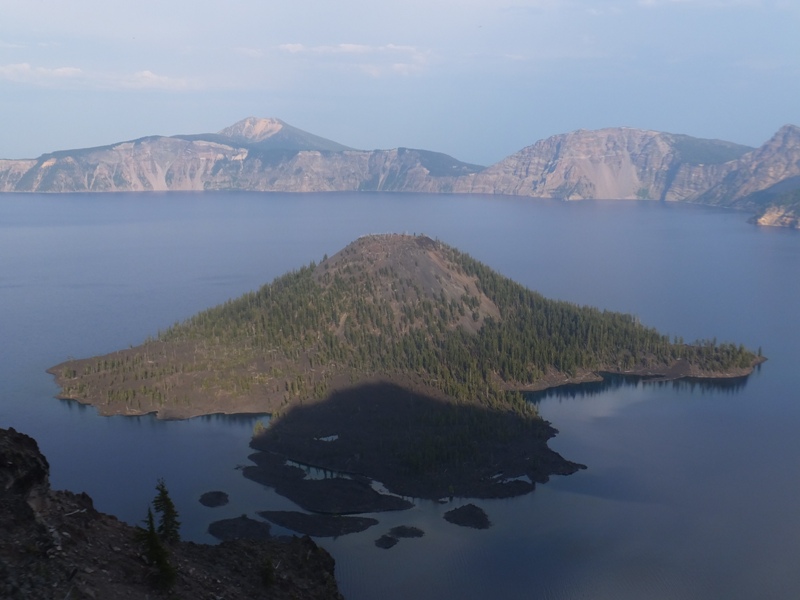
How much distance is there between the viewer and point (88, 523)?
2903 cm

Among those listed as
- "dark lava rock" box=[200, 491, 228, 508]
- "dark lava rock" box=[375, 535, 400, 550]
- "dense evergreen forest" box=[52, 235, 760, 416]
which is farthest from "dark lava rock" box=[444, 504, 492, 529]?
"dense evergreen forest" box=[52, 235, 760, 416]

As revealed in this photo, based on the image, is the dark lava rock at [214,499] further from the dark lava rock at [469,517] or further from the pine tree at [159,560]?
the pine tree at [159,560]

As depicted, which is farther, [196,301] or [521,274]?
[521,274]

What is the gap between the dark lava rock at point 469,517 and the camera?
5453cm

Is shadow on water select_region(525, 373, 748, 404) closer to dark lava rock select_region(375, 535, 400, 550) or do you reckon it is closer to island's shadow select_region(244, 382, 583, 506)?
island's shadow select_region(244, 382, 583, 506)

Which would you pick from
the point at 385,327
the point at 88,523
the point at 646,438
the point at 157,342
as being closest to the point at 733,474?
the point at 646,438

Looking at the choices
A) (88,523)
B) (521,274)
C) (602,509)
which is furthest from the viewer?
(521,274)

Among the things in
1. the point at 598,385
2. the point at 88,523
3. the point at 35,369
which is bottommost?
the point at 35,369

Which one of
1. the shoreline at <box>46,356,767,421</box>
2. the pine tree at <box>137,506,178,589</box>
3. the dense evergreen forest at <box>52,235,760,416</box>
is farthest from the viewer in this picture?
the dense evergreen forest at <box>52,235,760,416</box>

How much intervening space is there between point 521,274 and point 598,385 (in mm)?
70848

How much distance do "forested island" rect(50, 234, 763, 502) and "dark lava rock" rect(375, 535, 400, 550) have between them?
219 inches

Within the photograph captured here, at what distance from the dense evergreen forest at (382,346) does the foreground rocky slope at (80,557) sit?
43.7 metres

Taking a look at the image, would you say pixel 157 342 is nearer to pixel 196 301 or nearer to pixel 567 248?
pixel 196 301

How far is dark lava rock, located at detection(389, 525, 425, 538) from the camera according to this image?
2087 inches
